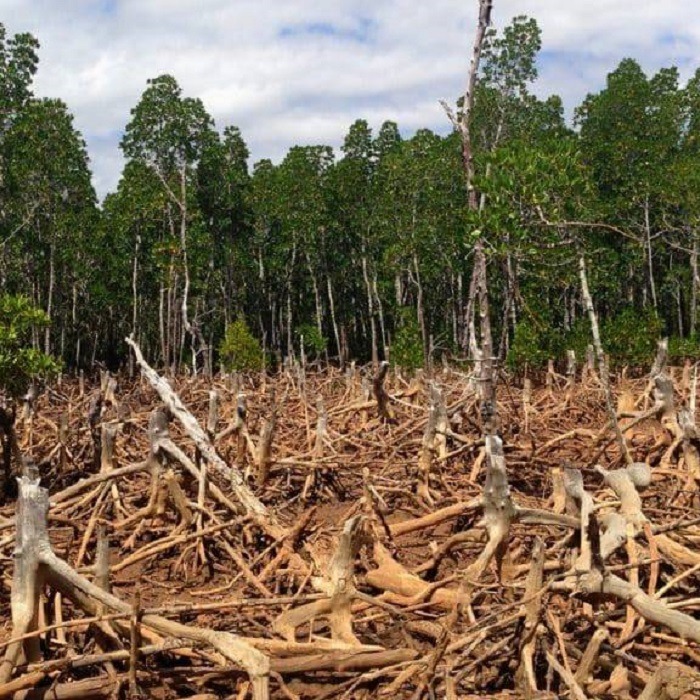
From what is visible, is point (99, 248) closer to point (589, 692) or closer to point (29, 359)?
point (29, 359)

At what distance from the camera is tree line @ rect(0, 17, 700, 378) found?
79.3 feet

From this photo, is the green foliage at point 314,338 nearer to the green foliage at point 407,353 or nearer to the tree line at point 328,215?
the tree line at point 328,215

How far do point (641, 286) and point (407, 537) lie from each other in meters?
28.5

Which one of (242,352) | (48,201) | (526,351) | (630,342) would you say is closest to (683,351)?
(630,342)

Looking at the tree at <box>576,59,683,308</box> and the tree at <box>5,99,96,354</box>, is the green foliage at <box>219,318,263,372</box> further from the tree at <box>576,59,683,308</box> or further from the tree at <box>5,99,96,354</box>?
the tree at <box>576,59,683,308</box>

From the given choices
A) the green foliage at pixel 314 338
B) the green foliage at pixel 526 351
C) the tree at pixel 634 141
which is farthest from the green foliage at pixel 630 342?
the green foliage at pixel 314 338

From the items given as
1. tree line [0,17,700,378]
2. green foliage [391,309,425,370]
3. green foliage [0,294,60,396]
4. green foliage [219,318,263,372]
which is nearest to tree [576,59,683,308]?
tree line [0,17,700,378]

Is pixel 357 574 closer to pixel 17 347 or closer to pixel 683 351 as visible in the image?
pixel 17 347

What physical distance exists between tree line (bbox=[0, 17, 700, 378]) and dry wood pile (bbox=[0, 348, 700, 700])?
1357cm

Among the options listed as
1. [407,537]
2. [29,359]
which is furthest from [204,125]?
[407,537]

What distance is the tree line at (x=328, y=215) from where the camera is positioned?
24.2 meters

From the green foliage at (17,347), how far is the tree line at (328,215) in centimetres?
1354

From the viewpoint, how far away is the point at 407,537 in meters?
6.35

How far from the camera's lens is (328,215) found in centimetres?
3300
